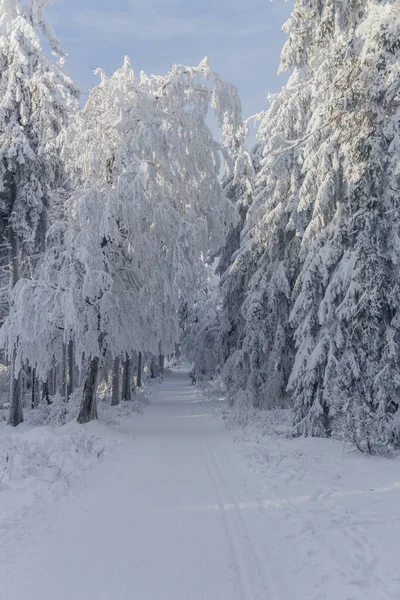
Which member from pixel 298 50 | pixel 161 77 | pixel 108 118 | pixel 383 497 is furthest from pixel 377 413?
pixel 161 77

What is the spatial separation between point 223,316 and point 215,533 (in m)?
16.3

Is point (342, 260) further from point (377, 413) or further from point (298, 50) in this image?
point (298, 50)

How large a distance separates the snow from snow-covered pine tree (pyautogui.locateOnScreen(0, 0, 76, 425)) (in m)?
9.21

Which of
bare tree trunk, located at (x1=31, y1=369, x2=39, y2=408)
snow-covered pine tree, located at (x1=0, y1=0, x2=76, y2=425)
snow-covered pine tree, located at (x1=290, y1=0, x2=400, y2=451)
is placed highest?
snow-covered pine tree, located at (x1=0, y1=0, x2=76, y2=425)

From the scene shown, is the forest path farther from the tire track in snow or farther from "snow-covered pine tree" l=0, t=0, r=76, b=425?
"snow-covered pine tree" l=0, t=0, r=76, b=425

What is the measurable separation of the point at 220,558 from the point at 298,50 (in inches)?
410

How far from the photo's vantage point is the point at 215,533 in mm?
5305

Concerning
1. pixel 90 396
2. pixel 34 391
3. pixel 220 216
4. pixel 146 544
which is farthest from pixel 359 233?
pixel 34 391

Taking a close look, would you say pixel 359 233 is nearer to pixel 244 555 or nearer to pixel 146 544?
pixel 244 555

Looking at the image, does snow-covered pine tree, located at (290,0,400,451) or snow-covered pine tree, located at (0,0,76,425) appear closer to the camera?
snow-covered pine tree, located at (290,0,400,451)

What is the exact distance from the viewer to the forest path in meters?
3.99

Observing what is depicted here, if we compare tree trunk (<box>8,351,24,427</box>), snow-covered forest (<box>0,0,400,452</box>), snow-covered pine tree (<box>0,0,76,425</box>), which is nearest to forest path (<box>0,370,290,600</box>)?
snow-covered forest (<box>0,0,400,452</box>)

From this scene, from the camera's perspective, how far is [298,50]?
10891 mm

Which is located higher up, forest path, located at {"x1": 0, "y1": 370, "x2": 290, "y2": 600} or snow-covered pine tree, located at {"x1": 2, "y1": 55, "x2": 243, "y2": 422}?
snow-covered pine tree, located at {"x1": 2, "y1": 55, "x2": 243, "y2": 422}
